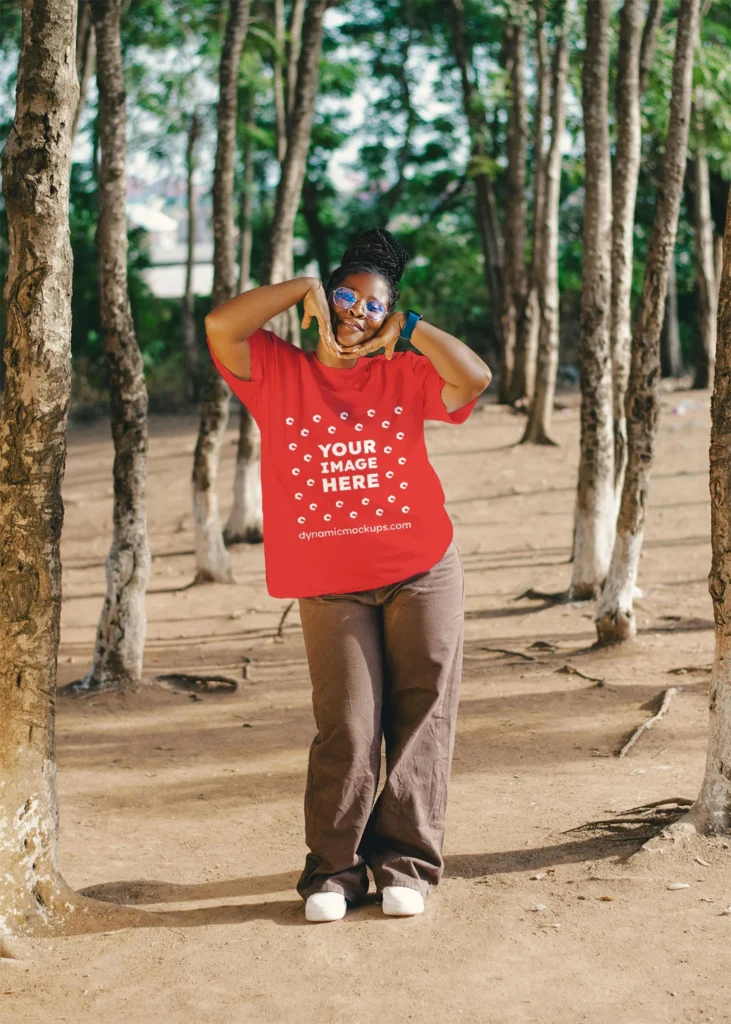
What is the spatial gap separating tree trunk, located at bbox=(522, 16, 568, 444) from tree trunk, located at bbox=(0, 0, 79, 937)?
29.6 feet

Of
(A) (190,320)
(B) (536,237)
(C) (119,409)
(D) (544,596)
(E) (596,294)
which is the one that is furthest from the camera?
(A) (190,320)

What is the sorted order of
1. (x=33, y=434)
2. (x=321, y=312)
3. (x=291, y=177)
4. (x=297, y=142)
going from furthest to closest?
(x=291, y=177), (x=297, y=142), (x=33, y=434), (x=321, y=312)

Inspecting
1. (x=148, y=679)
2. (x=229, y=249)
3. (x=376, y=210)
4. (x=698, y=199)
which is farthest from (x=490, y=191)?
(x=148, y=679)

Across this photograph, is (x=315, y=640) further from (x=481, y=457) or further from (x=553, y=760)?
(x=481, y=457)

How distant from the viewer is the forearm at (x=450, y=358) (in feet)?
11.3

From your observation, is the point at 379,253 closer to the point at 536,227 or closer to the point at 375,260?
the point at 375,260

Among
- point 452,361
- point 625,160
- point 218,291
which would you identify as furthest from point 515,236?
point 452,361

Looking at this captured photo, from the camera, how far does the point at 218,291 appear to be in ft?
33.0

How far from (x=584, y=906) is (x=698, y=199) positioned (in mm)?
16214

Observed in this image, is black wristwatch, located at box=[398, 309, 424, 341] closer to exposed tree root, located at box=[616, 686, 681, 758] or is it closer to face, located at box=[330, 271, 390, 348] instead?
face, located at box=[330, 271, 390, 348]

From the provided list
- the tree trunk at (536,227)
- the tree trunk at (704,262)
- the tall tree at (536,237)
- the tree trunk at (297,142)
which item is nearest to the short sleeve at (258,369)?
the tree trunk at (297,142)

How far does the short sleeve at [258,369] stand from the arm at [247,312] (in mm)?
54

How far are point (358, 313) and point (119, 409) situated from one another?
3.86m

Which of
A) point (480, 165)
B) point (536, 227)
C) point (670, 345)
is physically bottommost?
point (670, 345)
